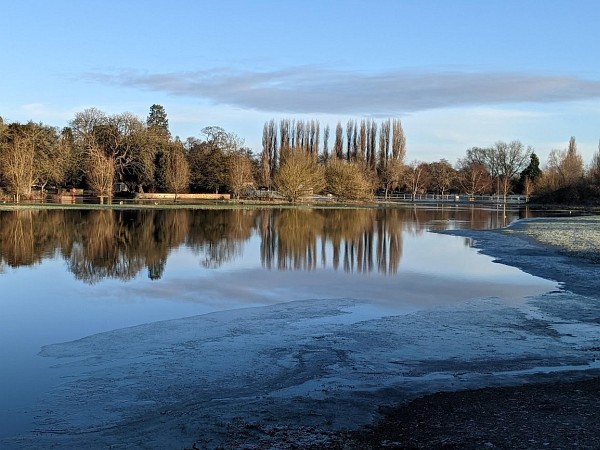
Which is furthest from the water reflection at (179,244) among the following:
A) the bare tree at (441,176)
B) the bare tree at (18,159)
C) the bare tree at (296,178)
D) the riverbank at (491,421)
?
the bare tree at (441,176)

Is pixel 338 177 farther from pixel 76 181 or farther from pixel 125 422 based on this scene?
pixel 125 422

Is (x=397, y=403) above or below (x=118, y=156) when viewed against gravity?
below

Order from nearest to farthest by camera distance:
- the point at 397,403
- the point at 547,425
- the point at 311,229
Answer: the point at 547,425
the point at 397,403
the point at 311,229

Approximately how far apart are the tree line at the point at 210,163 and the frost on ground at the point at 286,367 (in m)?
52.9

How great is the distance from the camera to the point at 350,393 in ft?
23.4

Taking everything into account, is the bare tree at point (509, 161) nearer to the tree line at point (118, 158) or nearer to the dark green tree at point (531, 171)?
the dark green tree at point (531, 171)

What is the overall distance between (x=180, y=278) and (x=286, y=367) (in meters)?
8.84

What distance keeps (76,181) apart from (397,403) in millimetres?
82511

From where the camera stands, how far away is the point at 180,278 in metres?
16.6

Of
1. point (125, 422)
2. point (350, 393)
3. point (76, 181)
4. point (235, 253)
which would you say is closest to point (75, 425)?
point (125, 422)


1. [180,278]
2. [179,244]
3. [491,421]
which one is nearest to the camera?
[491,421]

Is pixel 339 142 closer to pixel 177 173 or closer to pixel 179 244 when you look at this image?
pixel 177 173

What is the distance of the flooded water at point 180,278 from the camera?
10188 mm

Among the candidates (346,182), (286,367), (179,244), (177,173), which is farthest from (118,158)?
(286,367)
